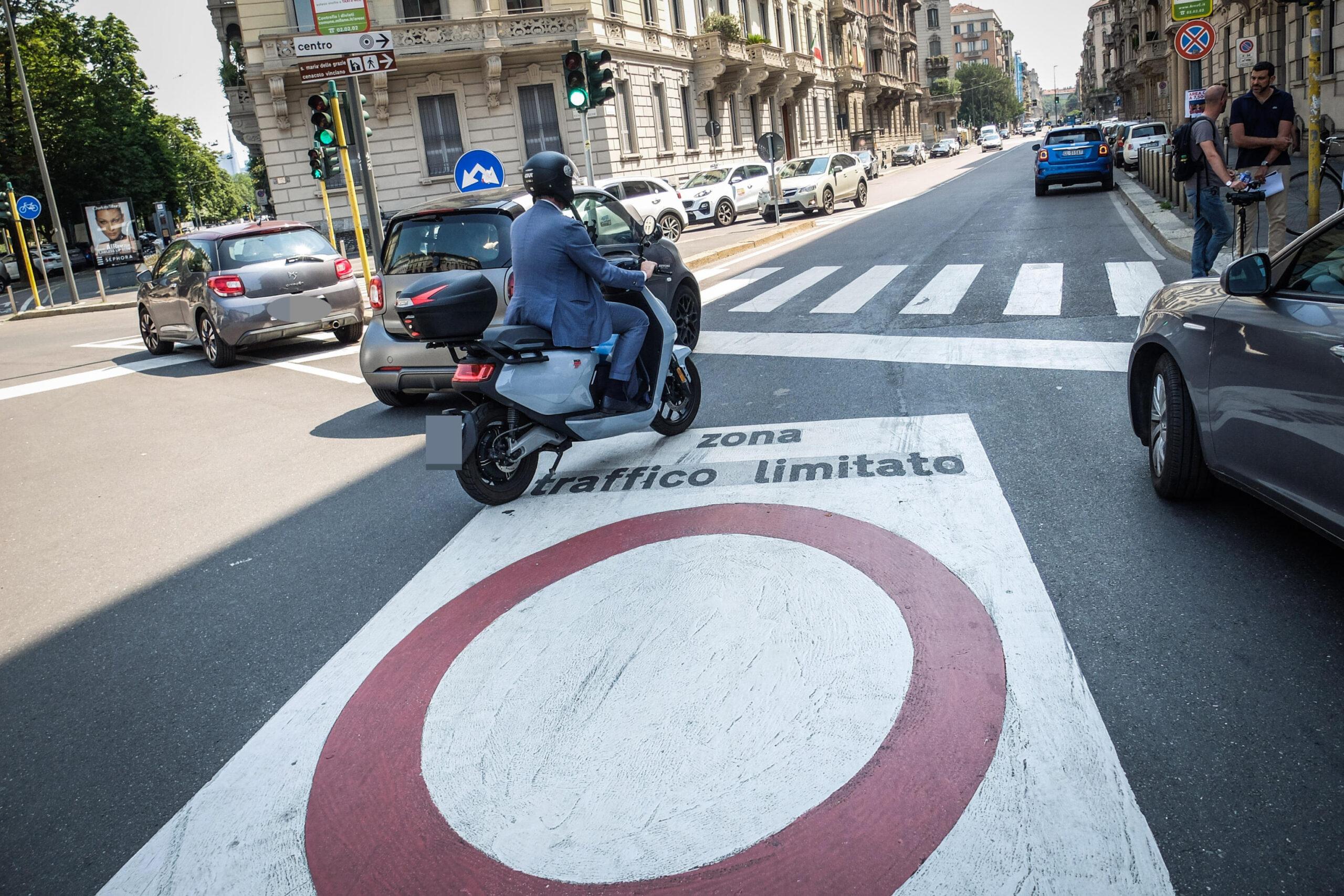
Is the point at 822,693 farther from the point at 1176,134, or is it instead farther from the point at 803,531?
the point at 1176,134

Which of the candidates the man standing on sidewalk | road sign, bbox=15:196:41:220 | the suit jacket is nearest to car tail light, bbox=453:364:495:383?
the suit jacket

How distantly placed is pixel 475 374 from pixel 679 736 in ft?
9.06

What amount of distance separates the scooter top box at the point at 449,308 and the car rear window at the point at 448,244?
2.12 meters

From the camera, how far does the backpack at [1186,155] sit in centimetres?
943

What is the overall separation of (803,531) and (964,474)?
1.09m

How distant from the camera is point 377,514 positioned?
5.72 m

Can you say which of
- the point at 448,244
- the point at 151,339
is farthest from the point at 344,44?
the point at 448,244

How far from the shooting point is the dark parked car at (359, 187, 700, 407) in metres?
7.53

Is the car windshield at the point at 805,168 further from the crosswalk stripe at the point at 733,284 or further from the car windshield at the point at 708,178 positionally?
the crosswalk stripe at the point at 733,284

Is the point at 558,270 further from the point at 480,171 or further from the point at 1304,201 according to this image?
the point at 1304,201

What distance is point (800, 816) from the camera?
2.68 metres

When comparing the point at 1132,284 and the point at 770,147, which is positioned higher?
the point at 770,147

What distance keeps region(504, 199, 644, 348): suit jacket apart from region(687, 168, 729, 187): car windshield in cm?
2593

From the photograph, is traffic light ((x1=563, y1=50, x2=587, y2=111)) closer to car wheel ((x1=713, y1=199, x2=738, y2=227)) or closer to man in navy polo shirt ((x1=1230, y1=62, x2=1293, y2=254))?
man in navy polo shirt ((x1=1230, y1=62, x2=1293, y2=254))
